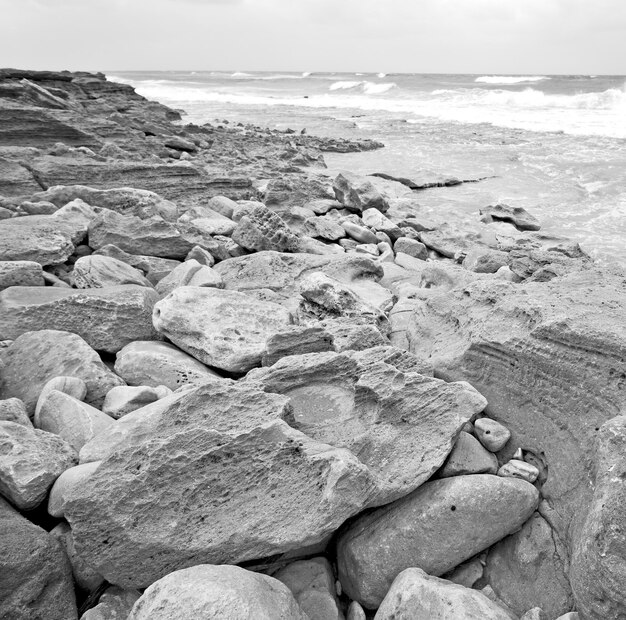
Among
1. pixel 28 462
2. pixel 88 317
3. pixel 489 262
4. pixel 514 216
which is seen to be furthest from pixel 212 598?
pixel 514 216

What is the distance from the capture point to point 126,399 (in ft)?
9.82

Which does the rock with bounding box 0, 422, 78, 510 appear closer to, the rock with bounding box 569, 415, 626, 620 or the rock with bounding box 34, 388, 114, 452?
the rock with bounding box 34, 388, 114, 452

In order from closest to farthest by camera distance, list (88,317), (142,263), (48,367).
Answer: (48,367), (88,317), (142,263)

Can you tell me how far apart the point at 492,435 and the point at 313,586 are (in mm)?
1109

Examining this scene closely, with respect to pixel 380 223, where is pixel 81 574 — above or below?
above

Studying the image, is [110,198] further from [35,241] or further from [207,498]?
[207,498]

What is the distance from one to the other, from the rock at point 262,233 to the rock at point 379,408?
309 cm

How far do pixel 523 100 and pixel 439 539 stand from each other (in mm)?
37525

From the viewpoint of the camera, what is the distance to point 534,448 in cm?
273

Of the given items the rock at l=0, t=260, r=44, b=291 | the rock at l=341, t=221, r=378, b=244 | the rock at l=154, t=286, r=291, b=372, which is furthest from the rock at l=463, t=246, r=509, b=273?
the rock at l=0, t=260, r=44, b=291

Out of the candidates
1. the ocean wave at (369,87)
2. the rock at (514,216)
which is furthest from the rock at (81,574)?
the ocean wave at (369,87)

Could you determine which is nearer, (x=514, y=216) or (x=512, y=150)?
(x=514, y=216)

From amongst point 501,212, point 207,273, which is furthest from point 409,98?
point 207,273

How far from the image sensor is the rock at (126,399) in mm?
2967
